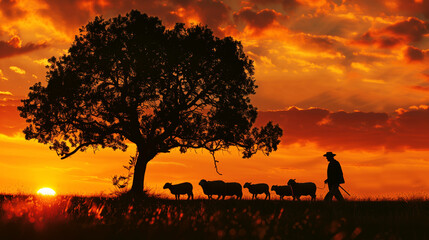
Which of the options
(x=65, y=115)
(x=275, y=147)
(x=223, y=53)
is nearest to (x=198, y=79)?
(x=223, y=53)

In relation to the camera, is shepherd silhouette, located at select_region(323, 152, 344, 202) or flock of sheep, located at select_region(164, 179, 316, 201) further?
flock of sheep, located at select_region(164, 179, 316, 201)

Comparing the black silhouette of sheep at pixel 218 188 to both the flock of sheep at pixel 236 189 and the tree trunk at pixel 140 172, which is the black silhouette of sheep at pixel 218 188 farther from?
the tree trunk at pixel 140 172

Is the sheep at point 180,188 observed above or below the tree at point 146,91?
below

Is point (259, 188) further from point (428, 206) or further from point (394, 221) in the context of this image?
point (394, 221)

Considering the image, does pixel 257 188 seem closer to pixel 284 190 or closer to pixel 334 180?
pixel 284 190

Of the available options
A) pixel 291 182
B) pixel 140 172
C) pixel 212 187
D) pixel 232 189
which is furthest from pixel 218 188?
pixel 140 172

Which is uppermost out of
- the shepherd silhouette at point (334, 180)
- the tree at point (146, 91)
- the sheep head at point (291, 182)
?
the tree at point (146, 91)

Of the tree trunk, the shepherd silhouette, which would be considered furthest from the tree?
the shepherd silhouette

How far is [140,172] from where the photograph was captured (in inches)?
1196

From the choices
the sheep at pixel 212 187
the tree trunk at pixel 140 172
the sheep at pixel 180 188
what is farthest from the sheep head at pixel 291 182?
the tree trunk at pixel 140 172

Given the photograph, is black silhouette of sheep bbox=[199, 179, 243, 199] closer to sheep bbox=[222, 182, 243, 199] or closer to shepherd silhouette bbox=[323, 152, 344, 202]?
sheep bbox=[222, 182, 243, 199]

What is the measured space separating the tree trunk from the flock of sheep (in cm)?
311

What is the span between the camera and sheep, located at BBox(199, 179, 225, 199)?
32594 millimetres

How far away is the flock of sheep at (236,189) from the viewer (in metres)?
32.7
